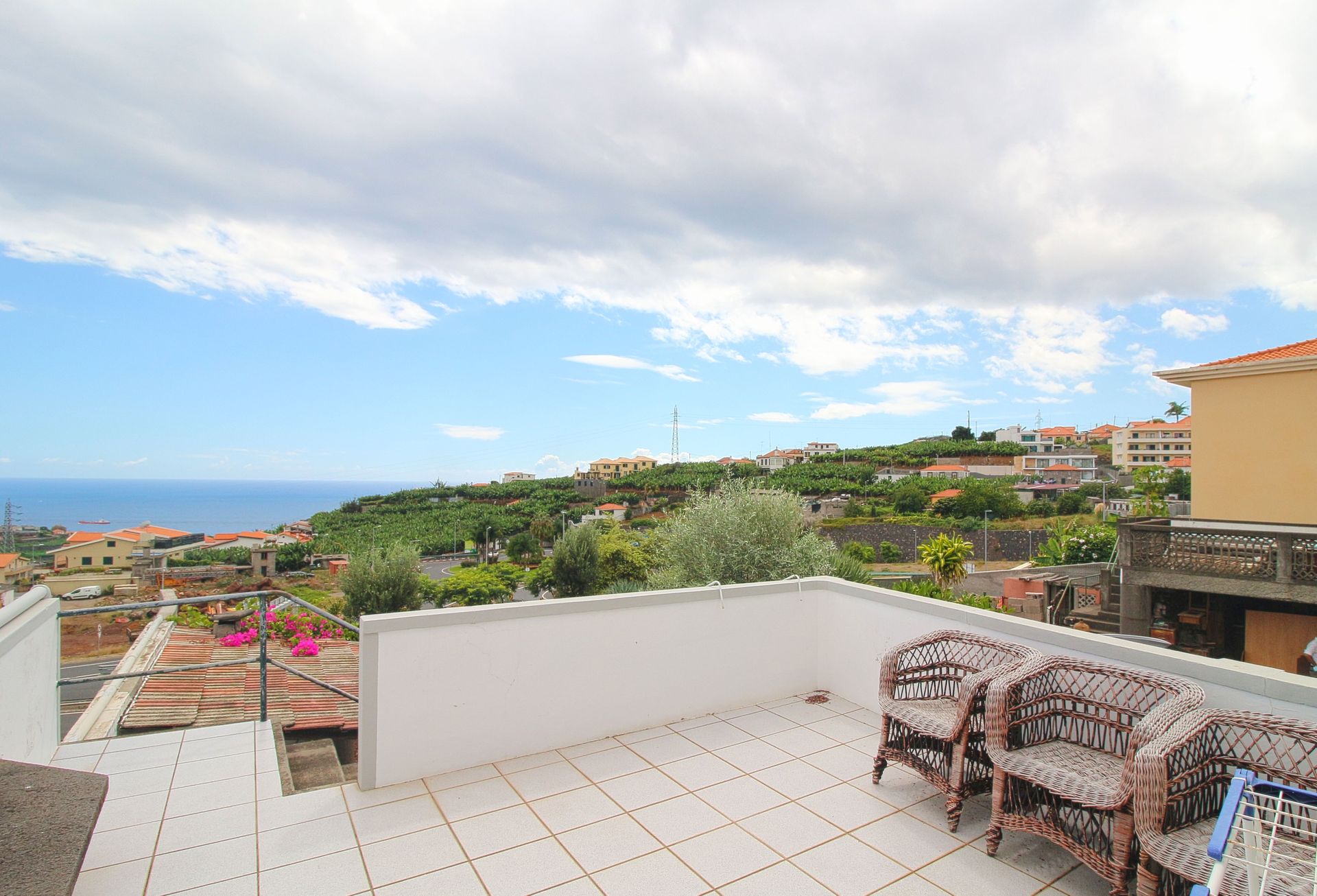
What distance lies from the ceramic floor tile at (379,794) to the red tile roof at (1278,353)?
44.9ft

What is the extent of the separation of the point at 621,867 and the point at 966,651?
1.79 meters

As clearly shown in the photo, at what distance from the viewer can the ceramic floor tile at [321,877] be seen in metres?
2.06

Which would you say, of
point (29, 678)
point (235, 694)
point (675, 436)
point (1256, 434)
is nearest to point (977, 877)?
point (29, 678)

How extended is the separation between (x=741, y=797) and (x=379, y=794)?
155 cm

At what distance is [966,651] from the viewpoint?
2.93 meters

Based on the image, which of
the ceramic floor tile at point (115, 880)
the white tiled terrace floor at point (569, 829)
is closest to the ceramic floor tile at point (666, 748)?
the white tiled terrace floor at point (569, 829)

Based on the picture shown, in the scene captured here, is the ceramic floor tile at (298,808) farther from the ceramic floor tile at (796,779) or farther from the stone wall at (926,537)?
the stone wall at (926,537)

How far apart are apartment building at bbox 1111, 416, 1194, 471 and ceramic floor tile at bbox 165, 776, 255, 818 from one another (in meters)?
80.7

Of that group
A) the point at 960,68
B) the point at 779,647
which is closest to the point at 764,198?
the point at 960,68

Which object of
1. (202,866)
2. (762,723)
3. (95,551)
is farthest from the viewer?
(95,551)

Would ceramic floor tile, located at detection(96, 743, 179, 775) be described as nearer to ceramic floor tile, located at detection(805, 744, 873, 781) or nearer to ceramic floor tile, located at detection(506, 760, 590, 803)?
ceramic floor tile, located at detection(506, 760, 590, 803)

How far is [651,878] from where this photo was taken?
2143mm

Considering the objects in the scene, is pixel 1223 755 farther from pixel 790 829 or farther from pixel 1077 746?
pixel 790 829

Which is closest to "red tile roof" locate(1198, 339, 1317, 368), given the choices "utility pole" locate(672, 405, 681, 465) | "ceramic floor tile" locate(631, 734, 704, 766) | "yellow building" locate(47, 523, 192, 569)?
"ceramic floor tile" locate(631, 734, 704, 766)
